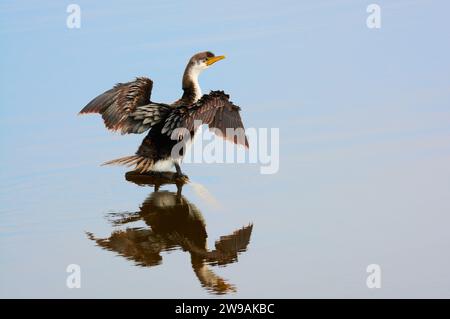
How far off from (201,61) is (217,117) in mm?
2152

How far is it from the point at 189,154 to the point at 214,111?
3.97ft

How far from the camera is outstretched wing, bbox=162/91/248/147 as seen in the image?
1063cm

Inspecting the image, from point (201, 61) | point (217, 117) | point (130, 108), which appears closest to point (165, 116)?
point (130, 108)

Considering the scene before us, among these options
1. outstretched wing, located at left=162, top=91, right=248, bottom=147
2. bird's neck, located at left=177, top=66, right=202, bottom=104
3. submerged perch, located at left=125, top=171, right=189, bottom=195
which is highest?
bird's neck, located at left=177, top=66, right=202, bottom=104

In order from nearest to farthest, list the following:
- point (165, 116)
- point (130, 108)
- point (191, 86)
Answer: point (165, 116)
point (130, 108)
point (191, 86)

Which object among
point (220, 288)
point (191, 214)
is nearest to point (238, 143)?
point (191, 214)

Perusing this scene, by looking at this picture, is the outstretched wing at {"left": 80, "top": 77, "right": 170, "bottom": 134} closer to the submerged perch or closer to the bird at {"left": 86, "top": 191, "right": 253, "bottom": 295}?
the submerged perch

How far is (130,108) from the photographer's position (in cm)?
1177

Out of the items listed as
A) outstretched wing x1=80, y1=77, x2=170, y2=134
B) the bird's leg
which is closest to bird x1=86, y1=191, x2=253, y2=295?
the bird's leg

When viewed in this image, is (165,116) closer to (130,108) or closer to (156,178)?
(130,108)

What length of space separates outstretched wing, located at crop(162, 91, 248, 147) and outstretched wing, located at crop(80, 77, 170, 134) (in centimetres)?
56

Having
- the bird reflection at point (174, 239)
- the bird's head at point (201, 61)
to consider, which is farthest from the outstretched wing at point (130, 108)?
the bird reflection at point (174, 239)

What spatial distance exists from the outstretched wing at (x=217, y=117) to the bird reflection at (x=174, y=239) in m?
0.92

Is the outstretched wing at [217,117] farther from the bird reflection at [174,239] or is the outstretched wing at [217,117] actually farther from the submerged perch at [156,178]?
the bird reflection at [174,239]
